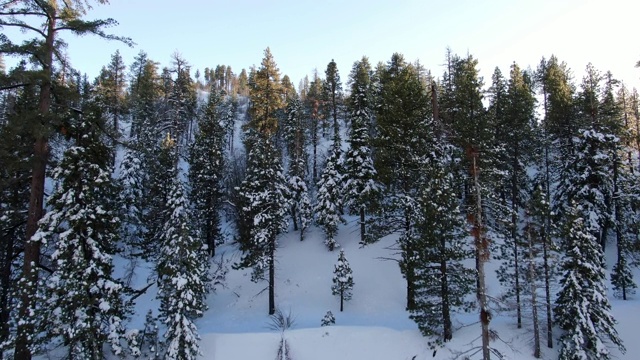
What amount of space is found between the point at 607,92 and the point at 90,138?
Answer: 4468 cm

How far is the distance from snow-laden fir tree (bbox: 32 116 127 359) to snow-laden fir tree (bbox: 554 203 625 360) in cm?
2093

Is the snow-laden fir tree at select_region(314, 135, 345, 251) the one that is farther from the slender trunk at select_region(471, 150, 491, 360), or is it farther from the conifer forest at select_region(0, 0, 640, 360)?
the slender trunk at select_region(471, 150, 491, 360)

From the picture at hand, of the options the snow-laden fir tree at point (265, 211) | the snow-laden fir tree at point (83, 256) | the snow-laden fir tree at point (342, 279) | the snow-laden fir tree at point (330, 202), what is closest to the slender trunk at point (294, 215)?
the snow-laden fir tree at point (330, 202)

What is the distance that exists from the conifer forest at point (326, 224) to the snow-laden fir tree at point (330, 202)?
0.63 feet

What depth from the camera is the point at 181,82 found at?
99.2ft

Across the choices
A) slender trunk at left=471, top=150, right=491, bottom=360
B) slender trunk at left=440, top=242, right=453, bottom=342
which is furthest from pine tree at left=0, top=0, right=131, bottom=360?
slender trunk at left=440, top=242, right=453, bottom=342

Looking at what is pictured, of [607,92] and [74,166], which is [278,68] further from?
[607,92]

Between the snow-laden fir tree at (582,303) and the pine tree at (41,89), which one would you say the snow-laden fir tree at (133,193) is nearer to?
the pine tree at (41,89)

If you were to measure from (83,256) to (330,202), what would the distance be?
73.7ft

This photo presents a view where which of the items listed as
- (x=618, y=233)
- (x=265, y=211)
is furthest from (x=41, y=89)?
(x=618, y=233)

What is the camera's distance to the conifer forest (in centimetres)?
1269

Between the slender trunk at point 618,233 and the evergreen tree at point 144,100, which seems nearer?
the slender trunk at point 618,233

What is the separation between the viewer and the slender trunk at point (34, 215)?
1181cm

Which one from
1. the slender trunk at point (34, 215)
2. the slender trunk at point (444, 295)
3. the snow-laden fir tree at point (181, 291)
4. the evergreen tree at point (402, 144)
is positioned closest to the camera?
the slender trunk at point (34, 215)
